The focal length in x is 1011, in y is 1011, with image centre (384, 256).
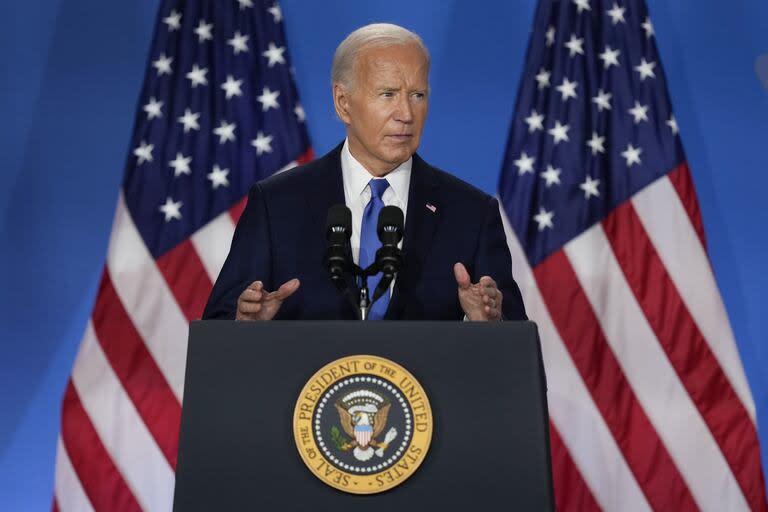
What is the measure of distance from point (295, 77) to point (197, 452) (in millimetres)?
2647

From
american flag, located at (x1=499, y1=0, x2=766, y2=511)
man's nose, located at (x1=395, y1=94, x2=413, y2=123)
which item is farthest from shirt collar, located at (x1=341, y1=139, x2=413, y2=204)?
american flag, located at (x1=499, y1=0, x2=766, y2=511)

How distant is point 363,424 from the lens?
4.87 feet

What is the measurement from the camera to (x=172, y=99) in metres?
3.80

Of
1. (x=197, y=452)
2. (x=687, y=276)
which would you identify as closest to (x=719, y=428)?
(x=687, y=276)

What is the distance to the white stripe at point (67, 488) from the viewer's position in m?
3.60

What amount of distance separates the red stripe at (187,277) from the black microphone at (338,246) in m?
2.04

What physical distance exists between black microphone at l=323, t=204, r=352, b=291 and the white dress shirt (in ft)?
1.45

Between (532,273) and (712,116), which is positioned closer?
(532,273)

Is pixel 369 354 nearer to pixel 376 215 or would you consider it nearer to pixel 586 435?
pixel 376 215

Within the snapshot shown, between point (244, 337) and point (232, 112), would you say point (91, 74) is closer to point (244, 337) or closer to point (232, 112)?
point (232, 112)

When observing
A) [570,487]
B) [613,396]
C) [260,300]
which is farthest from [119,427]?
[260,300]

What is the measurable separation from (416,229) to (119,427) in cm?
192

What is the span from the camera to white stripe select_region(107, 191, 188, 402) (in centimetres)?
368

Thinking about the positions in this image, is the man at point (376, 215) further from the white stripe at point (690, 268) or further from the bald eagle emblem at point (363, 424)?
the white stripe at point (690, 268)
